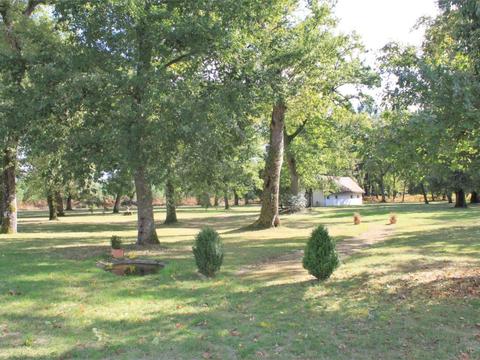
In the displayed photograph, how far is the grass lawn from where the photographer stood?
20.1 ft

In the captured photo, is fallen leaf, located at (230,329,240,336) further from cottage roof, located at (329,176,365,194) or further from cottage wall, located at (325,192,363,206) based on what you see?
cottage wall, located at (325,192,363,206)

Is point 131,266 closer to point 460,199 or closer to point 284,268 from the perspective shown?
point 284,268

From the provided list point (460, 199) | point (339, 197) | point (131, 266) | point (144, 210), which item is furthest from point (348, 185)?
point (131, 266)

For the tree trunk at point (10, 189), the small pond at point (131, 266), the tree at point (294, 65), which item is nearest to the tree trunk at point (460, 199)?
the tree at point (294, 65)

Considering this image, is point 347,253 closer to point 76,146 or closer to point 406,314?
point 406,314

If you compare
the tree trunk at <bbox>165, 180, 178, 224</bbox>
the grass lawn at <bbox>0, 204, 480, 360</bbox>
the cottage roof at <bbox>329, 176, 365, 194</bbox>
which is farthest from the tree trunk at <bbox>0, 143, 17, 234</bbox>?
the cottage roof at <bbox>329, 176, 365, 194</bbox>

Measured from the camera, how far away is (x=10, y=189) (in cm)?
2231

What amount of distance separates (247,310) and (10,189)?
17.9 meters

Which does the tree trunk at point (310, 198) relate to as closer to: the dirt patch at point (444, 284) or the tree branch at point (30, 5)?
the tree branch at point (30, 5)

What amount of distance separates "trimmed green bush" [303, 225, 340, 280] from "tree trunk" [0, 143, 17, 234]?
52.3 feet

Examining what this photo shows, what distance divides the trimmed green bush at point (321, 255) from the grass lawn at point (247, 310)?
0.32m

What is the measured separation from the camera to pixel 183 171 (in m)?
16.8

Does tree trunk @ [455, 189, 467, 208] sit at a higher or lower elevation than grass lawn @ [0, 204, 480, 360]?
higher

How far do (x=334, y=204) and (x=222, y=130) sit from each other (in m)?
62.9
